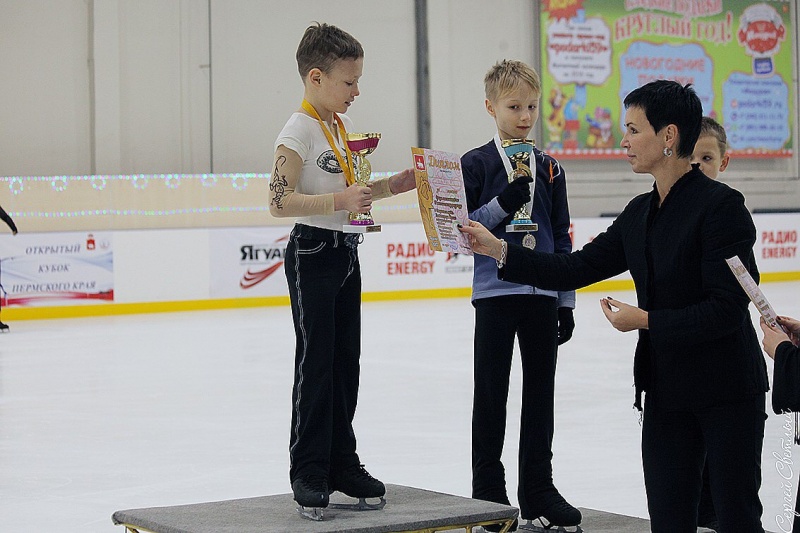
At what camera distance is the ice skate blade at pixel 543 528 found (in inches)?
140

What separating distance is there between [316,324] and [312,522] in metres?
0.54

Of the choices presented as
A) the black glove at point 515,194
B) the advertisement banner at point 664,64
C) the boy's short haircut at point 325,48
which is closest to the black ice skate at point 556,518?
the black glove at point 515,194

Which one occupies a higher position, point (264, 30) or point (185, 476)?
point (264, 30)

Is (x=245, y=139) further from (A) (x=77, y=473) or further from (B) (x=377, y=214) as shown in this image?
(A) (x=77, y=473)

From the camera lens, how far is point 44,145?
15.6 meters

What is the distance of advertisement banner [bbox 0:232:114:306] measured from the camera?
1283cm

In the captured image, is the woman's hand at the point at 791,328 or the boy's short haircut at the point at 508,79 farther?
the boy's short haircut at the point at 508,79

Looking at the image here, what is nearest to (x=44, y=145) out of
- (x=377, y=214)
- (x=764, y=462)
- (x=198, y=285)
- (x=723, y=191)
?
(x=198, y=285)

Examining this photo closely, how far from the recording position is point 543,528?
11.8ft

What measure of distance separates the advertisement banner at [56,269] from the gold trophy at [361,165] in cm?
994

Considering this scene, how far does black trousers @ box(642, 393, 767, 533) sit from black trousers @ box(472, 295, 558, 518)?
0.93 m

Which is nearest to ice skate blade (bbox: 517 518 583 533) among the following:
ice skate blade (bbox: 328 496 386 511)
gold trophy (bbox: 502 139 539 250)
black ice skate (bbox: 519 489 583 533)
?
black ice skate (bbox: 519 489 583 533)

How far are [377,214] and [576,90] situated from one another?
4.81 metres

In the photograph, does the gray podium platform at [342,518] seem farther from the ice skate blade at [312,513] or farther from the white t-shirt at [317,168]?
the white t-shirt at [317,168]
